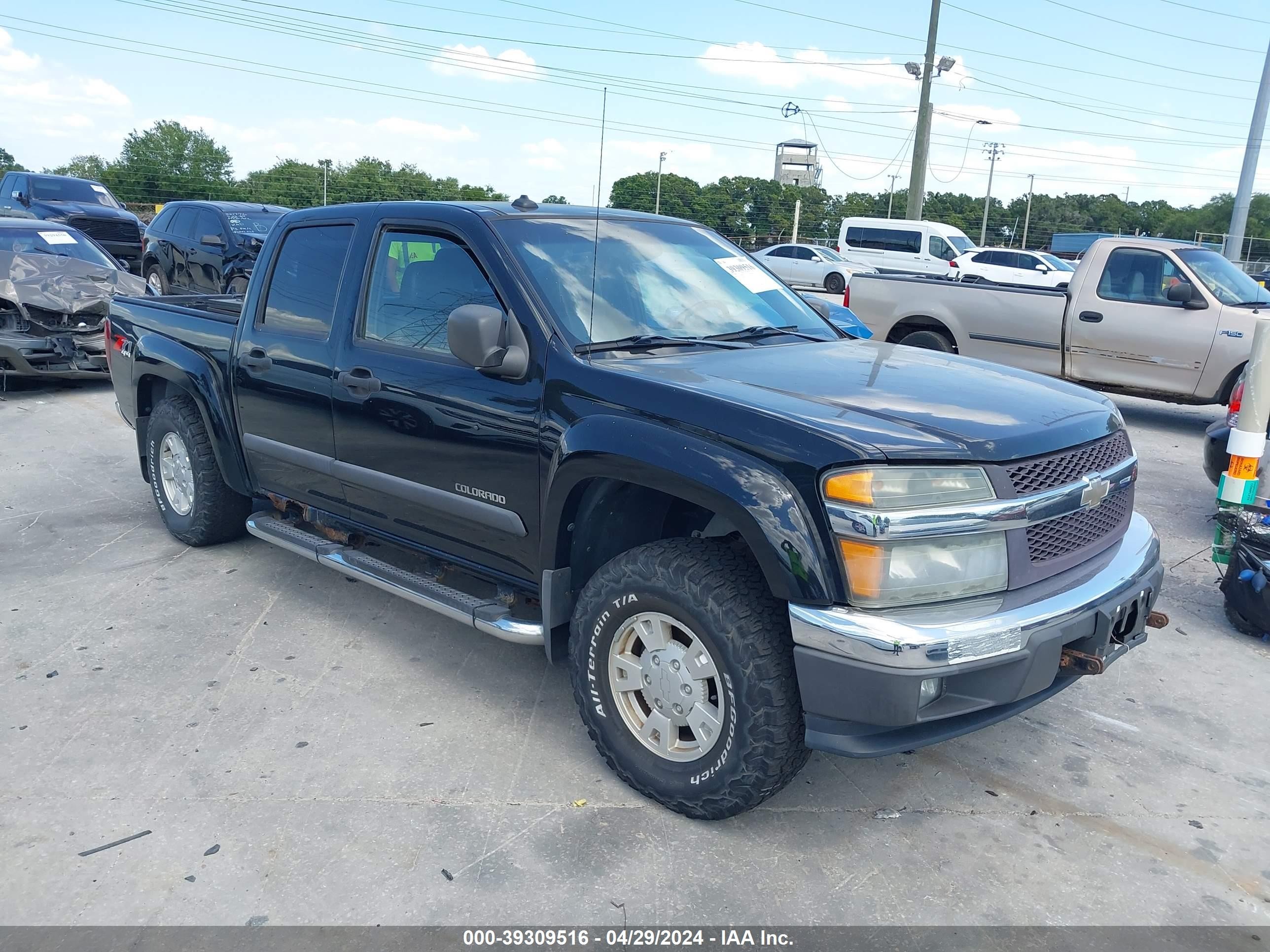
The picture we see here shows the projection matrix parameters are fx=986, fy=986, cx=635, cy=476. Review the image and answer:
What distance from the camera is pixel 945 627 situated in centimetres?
262

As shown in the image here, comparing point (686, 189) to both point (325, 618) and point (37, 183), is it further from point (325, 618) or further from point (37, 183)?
point (37, 183)

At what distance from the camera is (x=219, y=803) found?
10.4 feet

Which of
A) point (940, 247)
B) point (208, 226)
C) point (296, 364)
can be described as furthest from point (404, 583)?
point (940, 247)

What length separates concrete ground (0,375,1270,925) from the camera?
9.04 ft

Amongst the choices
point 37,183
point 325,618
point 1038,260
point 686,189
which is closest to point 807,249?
point 1038,260

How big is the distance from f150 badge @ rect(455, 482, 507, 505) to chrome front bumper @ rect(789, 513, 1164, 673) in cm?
127

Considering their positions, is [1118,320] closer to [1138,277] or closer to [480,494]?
[1138,277]

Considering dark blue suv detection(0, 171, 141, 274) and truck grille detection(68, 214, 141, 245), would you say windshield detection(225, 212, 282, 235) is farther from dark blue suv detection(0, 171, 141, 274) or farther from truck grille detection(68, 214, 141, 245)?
truck grille detection(68, 214, 141, 245)

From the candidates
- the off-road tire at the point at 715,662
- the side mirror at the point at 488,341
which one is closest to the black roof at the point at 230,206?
the side mirror at the point at 488,341

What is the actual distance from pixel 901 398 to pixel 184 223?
1420 centimetres

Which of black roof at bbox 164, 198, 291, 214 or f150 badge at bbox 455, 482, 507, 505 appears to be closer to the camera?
f150 badge at bbox 455, 482, 507, 505

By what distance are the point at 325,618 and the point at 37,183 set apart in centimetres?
1939

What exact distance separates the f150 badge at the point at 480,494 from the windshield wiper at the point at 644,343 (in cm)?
61

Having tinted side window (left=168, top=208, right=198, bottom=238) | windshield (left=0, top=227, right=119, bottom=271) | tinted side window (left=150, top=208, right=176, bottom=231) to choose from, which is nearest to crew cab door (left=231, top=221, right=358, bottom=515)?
windshield (left=0, top=227, right=119, bottom=271)
